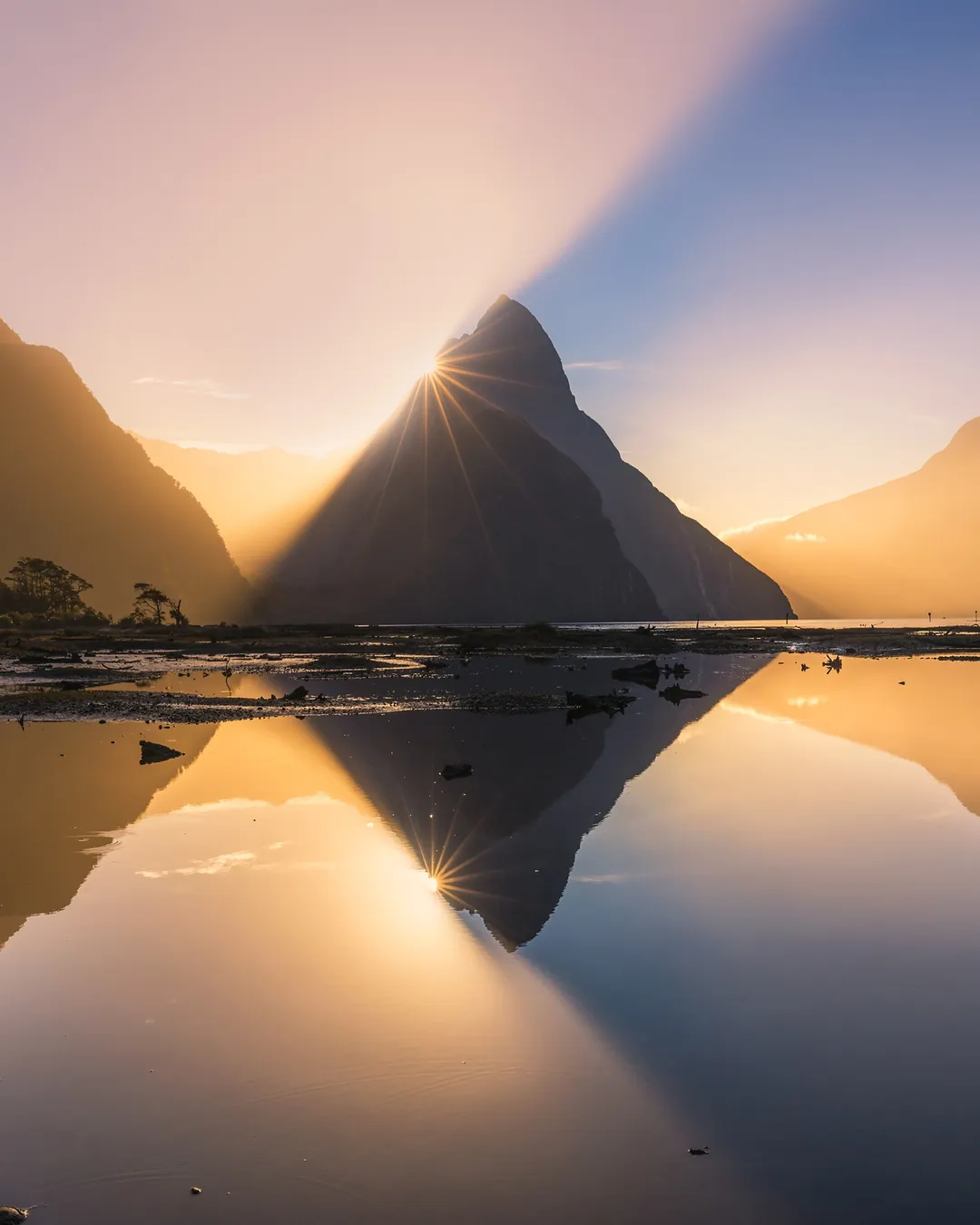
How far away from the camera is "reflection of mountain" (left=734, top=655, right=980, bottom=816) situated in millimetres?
27022

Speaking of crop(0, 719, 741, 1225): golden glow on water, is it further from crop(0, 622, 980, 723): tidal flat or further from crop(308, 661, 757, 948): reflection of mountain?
crop(0, 622, 980, 723): tidal flat

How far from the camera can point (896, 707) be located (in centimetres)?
4262

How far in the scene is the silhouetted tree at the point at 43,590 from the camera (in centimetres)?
13288

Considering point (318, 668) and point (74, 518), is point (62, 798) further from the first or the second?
point (74, 518)

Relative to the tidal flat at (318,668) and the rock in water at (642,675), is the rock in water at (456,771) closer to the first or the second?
the tidal flat at (318,668)

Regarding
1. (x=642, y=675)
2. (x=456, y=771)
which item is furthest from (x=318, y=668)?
(x=456, y=771)

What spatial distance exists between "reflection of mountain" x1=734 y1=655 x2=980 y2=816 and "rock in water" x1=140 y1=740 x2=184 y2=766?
64.3 feet

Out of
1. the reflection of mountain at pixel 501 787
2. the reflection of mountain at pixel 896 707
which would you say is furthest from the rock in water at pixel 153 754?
the reflection of mountain at pixel 896 707

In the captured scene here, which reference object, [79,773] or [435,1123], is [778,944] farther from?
[79,773]

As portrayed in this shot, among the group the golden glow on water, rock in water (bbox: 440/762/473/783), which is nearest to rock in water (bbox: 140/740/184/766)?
rock in water (bbox: 440/762/473/783)

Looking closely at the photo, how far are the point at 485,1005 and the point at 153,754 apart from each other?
17754 millimetres

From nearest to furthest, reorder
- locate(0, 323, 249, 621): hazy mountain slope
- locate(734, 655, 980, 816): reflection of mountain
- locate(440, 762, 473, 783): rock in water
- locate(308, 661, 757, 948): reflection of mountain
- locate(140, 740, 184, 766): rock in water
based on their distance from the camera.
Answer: locate(308, 661, 757, 948): reflection of mountain → locate(440, 762, 473, 783): rock in water → locate(140, 740, 184, 766): rock in water → locate(734, 655, 980, 816): reflection of mountain → locate(0, 323, 249, 621): hazy mountain slope

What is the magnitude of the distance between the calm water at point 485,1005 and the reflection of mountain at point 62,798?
11cm

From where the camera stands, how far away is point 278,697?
41.9 metres
